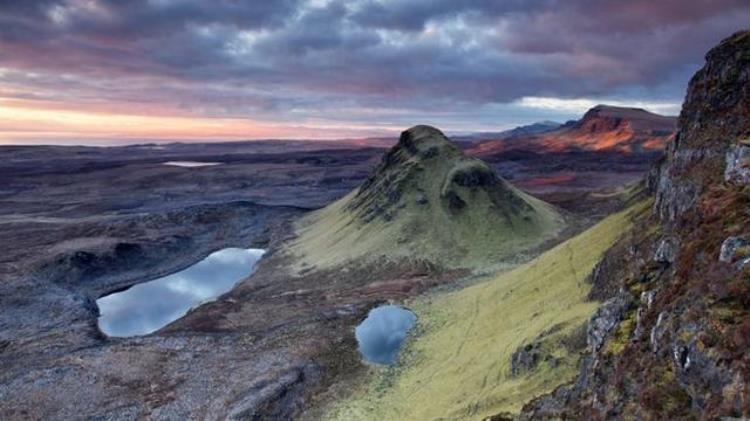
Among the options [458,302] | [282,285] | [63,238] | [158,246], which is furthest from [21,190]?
[458,302]

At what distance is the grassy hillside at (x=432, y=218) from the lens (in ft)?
262

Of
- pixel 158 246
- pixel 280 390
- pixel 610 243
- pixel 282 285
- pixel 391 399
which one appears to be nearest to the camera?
pixel 391 399

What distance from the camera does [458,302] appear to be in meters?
57.6

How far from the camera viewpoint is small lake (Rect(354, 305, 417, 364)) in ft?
165

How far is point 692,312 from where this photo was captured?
18250 millimetres

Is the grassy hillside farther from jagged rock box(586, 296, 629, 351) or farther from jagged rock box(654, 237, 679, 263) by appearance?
jagged rock box(654, 237, 679, 263)

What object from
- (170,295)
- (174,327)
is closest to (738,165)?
(174,327)

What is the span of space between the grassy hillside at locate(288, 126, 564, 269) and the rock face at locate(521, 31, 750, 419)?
44.9m

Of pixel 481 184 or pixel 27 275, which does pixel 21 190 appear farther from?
pixel 481 184

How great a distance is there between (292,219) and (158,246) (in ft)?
103

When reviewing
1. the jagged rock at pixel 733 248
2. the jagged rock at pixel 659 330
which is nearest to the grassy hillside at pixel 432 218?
the jagged rock at pixel 659 330

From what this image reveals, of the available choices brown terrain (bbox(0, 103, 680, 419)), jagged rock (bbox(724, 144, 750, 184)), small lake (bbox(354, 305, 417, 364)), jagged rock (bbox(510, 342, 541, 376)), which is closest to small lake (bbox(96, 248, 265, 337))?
brown terrain (bbox(0, 103, 680, 419))

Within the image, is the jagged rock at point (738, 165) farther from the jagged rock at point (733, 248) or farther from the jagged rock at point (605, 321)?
the jagged rock at point (605, 321)

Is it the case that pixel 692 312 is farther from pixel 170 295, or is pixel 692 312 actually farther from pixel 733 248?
pixel 170 295
